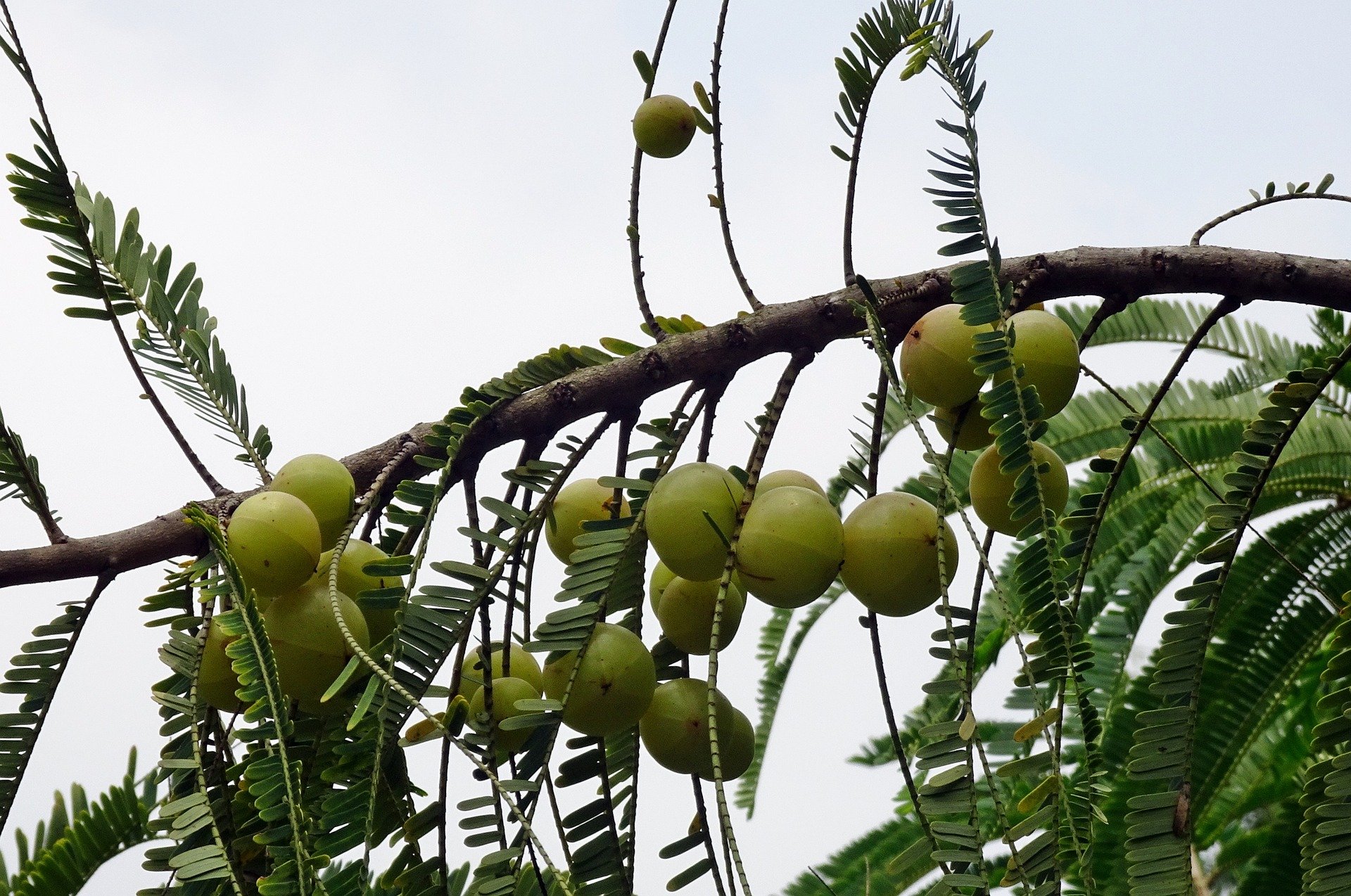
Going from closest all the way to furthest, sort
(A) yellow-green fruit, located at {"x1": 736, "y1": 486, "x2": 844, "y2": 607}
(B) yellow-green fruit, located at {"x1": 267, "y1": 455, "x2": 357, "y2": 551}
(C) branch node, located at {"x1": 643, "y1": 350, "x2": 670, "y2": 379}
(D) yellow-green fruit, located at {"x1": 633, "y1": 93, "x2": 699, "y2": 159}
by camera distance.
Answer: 1. (A) yellow-green fruit, located at {"x1": 736, "y1": 486, "x2": 844, "y2": 607}
2. (B) yellow-green fruit, located at {"x1": 267, "y1": 455, "x2": 357, "y2": 551}
3. (C) branch node, located at {"x1": 643, "y1": 350, "x2": 670, "y2": 379}
4. (D) yellow-green fruit, located at {"x1": 633, "y1": 93, "x2": 699, "y2": 159}

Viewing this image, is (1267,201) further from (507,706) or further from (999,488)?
(507,706)

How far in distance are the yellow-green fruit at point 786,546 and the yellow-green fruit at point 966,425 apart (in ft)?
0.61

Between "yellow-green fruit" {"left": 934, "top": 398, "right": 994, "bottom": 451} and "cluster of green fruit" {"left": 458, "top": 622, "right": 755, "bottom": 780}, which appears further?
"yellow-green fruit" {"left": 934, "top": 398, "right": 994, "bottom": 451}

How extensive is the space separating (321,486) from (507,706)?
28 centimetres

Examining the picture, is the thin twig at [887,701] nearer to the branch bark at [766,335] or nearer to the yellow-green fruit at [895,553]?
the yellow-green fruit at [895,553]

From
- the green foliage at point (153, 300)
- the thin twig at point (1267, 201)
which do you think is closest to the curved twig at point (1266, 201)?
the thin twig at point (1267, 201)

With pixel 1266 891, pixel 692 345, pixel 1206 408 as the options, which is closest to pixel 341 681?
pixel 692 345

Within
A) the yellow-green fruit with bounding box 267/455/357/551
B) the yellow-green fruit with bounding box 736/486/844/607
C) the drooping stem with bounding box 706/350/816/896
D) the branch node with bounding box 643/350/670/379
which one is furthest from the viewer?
the branch node with bounding box 643/350/670/379

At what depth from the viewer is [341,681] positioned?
0.86 metres

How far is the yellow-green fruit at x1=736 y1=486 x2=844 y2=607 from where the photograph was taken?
955 millimetres

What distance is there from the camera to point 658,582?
1183 mm

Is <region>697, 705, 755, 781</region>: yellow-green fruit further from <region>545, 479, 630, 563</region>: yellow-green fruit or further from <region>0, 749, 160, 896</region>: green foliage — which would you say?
<region>0, 749, 160, 896</region>: green foliage

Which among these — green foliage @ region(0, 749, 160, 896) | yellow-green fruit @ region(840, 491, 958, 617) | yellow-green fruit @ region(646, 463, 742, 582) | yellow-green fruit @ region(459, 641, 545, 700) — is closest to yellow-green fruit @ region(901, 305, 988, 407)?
yellow-green fruit @ region(840, 491, 958, 617)

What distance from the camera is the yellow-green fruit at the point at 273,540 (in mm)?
968
